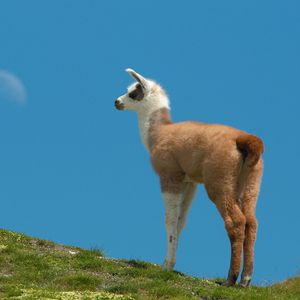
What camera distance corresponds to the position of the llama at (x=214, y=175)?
17.3 meters

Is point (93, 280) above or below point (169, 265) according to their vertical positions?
below

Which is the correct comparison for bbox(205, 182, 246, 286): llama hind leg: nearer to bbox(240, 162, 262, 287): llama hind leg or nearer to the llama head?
bbox(240, 162, 262, 287): llama hind leg

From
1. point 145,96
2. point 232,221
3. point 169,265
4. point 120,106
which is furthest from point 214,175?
point 120,106

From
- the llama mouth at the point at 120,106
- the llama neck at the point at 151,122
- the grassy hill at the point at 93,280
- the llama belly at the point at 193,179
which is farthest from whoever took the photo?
the llama mouth at the point at 120,106

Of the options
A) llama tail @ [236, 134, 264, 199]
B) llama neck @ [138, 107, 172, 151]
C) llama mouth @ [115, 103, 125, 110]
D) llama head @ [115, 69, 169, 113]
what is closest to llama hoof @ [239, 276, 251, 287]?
llama tail @ [236, 134, 264, 199]

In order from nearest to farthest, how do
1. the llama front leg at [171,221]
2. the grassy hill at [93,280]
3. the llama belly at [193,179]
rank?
the grassy hill at [93,280] < the llama belly at [193,179] < the llama front leg at [171,221]

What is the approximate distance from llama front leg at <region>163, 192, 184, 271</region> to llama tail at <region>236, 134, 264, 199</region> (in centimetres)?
190

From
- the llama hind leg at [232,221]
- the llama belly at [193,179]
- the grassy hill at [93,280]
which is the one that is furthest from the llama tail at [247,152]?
the grassy hill at [93,280]

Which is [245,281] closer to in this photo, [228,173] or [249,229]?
[249,229]

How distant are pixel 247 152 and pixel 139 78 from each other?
15.5 feet

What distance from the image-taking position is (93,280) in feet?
55.1

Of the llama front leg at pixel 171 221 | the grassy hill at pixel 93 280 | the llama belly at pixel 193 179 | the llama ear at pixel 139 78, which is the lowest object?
the grassy hill at pixel 93 280

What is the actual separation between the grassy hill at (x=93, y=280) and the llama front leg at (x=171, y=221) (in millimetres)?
407

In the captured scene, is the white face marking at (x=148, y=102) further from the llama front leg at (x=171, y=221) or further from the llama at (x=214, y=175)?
the llama front leg at (x=171, y=221)
